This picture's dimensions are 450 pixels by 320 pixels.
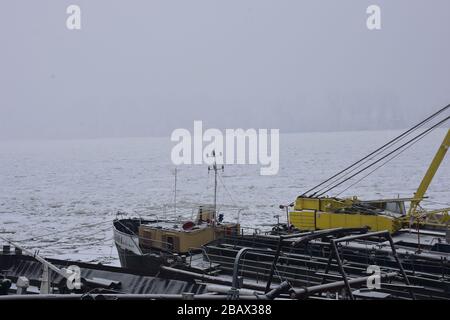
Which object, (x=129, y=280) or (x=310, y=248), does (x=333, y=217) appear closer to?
(x=310, y=248)

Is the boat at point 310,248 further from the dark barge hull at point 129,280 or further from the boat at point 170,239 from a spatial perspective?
the dark barge hull at point 129,280

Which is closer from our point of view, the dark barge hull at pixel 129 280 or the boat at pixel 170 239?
the dark barge hull at pixel 129 280

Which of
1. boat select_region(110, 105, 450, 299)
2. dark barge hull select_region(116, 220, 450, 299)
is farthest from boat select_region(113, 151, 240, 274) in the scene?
dark barge hull select_region(116, 220, 450, 299)

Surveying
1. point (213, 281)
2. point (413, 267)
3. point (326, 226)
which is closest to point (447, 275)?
point (413, 267)

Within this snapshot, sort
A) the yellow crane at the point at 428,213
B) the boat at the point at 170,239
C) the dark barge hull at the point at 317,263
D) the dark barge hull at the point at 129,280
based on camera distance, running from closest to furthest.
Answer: the dark barge hull at the point at 317,263 < the dark barge hull at the point at 129,280 < the boat at the point at 170,239 < the yellow crane at the point at 428,213

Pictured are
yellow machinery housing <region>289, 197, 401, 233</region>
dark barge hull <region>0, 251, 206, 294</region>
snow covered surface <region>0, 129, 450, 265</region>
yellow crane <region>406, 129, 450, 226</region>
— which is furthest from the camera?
snow covered surface <region>0, 129, 450, 265</region>

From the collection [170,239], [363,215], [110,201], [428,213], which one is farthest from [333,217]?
[110,201]

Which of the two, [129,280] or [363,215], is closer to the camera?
[129,280]

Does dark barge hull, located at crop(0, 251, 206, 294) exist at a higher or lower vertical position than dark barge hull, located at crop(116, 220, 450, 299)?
lower

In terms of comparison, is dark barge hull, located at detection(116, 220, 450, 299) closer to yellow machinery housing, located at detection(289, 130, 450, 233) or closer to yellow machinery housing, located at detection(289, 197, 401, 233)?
yellow machinery housing, located at detection(289, 197, 401, 233)

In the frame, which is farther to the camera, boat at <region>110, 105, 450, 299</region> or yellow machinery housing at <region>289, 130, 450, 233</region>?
yellow machinery housing at <region>289, 130, 450, 233</region>

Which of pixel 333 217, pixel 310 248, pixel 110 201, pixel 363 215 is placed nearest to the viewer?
pixel 310 248

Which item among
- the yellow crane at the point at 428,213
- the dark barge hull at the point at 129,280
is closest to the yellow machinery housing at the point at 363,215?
the yellow crane at the point at 428,213
